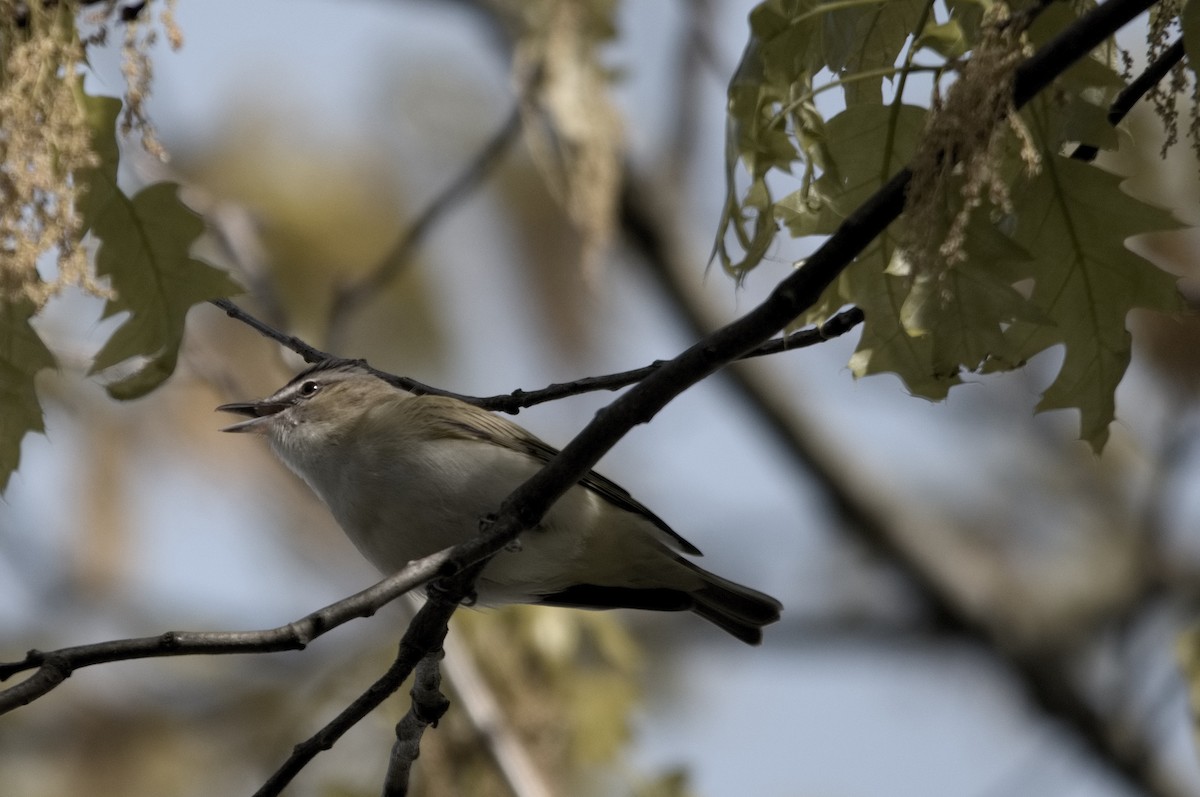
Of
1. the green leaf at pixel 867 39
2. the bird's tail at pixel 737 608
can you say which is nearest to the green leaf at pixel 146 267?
the green leaf at pixel 867 39

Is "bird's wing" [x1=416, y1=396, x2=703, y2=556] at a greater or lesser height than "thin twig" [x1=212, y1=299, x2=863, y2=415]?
greater

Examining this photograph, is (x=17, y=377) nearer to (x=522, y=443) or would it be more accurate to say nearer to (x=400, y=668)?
(x=400, y=668)

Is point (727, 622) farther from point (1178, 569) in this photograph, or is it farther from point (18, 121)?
point (1178, 569)

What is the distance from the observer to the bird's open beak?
4910 mm

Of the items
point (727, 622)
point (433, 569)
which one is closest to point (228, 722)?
point (727, 622)

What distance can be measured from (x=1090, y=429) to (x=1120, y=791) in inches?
235

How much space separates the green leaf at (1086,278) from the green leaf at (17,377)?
183cm

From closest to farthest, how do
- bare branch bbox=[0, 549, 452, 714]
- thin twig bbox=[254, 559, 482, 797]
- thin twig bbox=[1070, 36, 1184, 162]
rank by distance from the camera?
bare branch bbox=[0, 549, 452, 714]
thin twig bbox=[1070, 36, 1184, 162]
thin twig bbox=[254, 559, 482, 797]

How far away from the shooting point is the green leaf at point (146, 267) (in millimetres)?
2469

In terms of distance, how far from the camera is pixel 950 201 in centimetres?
217

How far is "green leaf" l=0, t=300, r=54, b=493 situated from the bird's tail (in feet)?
8.43

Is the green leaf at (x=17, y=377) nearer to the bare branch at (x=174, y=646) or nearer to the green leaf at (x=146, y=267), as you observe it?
the green leaf at (x=146, y=267)

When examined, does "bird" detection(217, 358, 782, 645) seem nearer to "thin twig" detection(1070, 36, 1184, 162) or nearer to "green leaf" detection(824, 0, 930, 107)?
"green leaf" detection(824, 0, 930, 107)

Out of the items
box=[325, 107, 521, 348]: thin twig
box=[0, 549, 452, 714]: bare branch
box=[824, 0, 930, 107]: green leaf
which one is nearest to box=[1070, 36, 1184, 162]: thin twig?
box=[824, 0, 930, 107]: green leaf
